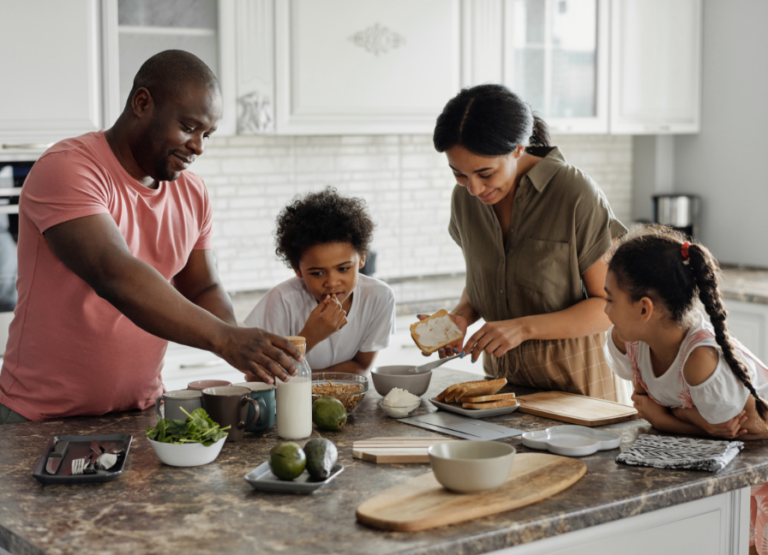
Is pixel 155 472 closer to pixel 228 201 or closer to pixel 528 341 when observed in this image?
pixel 528 341

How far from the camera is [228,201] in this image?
3779 mm

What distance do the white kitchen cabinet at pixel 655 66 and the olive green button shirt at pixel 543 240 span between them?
7.03ft

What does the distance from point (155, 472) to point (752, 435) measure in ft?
A: 3.87

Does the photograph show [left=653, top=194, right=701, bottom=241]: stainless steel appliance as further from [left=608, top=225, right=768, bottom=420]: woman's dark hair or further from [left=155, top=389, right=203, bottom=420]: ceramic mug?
[left=155, top=389, right=203, bottom=420]: ceramic mug

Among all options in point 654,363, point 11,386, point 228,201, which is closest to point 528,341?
point 654,363

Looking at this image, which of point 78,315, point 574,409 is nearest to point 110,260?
point 78,315

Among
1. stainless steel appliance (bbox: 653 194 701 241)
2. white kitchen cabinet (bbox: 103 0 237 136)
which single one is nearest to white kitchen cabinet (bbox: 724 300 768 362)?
stainless steel appliance (bbox: 653 194 701 241)

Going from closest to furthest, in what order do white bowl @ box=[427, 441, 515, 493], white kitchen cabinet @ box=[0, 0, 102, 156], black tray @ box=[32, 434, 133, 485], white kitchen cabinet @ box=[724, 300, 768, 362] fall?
white bowl @ box=[427, 441, 515, 493]
black tray @ box=[32, 434, 133, 485]
white kitchen cabinet @ box=[0, 0, 102, 156]
white kitchen cabinet @ box=[724, 300, 768, 362]

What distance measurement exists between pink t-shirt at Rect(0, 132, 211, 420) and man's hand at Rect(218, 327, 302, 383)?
0.39 meters

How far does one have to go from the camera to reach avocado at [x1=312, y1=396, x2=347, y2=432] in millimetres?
1736

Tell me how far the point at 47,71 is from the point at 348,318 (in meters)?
1.53

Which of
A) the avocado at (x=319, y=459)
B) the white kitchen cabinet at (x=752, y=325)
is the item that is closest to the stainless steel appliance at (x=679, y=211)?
the white kitchen cabinet at (x=752, y=325)

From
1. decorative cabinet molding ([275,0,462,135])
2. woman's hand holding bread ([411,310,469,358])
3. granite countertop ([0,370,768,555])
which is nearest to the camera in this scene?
granite countertop ([0,370,768,555])

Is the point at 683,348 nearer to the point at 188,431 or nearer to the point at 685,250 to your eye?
the point at 685,250
